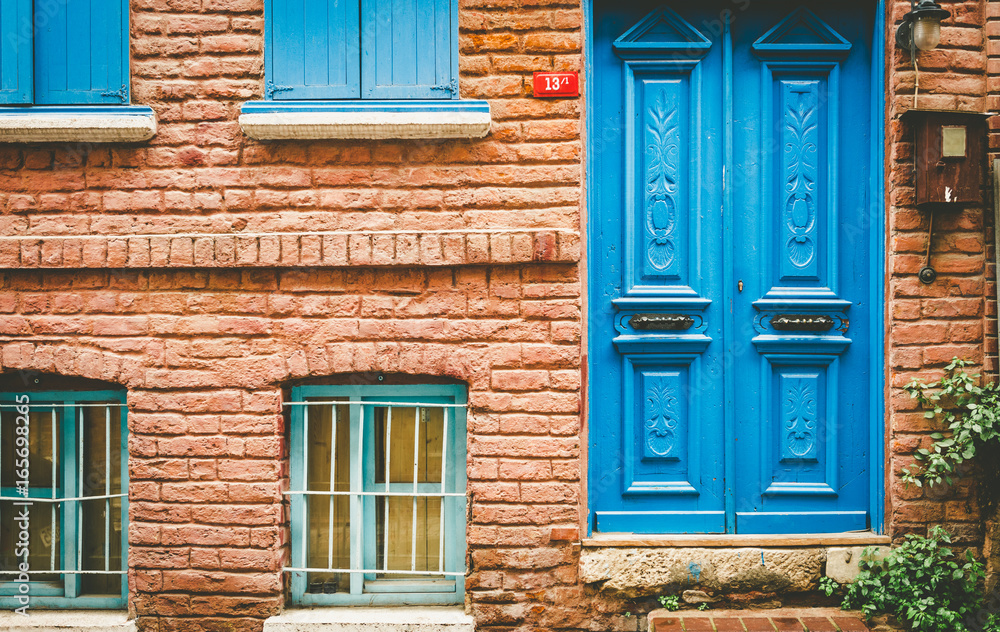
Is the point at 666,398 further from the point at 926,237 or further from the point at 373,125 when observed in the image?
the point at 373,125

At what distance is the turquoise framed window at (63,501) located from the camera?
3.22m

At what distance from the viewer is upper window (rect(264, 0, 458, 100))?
Answer: 306 centimetres

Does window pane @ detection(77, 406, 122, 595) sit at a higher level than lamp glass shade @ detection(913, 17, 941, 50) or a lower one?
lower

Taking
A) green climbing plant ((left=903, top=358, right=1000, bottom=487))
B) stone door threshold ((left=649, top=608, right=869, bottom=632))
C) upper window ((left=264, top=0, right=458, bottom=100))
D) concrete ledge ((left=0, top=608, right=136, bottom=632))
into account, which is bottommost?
concrete ledge ((left=0, top=608, right=136, bottom=632))

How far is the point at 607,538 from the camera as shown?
10.2 ft

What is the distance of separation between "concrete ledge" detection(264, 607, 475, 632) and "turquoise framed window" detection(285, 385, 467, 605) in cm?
11

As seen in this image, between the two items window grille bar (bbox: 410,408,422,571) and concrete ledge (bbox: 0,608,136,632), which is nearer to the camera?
concrete ledge (bbox: 0,608,136,632)

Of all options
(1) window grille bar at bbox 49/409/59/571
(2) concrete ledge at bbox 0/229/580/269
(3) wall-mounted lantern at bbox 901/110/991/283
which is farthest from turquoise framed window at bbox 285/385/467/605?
A: (3) wall-mounted lantern at bbox 901/110/991/283

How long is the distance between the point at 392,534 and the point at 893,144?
11.1ft

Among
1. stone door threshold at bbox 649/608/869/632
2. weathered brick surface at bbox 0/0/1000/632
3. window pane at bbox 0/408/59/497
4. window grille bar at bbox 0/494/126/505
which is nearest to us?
stone door threshold at bbox 649/608/869/632

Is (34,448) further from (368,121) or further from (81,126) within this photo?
(368,121)

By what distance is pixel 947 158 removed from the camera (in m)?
2.95

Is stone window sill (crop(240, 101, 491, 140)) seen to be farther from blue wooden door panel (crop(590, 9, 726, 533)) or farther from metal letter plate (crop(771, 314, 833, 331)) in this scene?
metal letter plate (crop(771, 314, 833, 331))

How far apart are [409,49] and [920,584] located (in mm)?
3766
